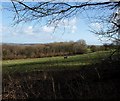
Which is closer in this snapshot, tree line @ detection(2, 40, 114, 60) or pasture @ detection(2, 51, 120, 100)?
pasture @ detection(2, 51, 120, 100)

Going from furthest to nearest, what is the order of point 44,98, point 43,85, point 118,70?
point 118,70 → point 43,85 → point 44,98

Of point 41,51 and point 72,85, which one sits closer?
point 72,85

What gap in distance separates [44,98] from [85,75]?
7.63 feet

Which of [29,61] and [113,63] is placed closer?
[113,63]

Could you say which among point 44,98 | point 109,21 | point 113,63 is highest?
point 109,21

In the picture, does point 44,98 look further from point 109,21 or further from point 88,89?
point 109,21

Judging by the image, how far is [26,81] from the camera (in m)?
9.77

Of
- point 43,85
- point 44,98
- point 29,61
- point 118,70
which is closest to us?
point 44,98

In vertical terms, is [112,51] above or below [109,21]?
below

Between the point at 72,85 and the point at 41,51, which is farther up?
the point at 41,51

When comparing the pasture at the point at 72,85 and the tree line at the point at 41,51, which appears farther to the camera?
the tree line at the point at 41,51

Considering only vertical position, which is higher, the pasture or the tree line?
the tree line

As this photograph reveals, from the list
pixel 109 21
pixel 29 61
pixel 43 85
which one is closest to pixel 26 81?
pixel 43 85

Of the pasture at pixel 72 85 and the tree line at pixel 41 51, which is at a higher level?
the tree line at pixel 41 51
